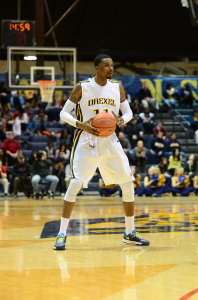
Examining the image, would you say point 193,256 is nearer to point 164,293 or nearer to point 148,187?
point 164,293

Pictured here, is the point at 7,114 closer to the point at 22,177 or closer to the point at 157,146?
the point at 22,177

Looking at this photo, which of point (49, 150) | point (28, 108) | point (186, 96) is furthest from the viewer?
point (186, 96)

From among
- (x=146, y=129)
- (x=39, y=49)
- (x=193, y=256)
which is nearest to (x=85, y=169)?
(x=193, y=256)

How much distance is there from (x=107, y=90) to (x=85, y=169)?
98 centimetres

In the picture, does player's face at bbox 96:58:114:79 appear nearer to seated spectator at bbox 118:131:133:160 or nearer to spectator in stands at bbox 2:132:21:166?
Answer: spectator in stands at bbox 2:132:21:166

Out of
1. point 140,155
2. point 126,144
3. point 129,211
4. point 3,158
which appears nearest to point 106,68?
point 129,211

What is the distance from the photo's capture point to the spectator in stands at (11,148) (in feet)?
61.2

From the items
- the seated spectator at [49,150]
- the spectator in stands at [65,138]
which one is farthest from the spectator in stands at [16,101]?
the seated spectator at [49,150]

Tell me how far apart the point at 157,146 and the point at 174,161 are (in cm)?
135

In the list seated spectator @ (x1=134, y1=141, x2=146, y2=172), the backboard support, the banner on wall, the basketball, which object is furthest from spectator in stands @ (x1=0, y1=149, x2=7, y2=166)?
the basketball

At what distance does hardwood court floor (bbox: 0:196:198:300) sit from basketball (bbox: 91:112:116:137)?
4.19ft

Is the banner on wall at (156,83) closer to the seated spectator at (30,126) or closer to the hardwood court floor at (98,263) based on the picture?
the seated spectator at (30,126)

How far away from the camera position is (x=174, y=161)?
19453 mm

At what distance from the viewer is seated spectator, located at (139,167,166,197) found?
59.3ft
